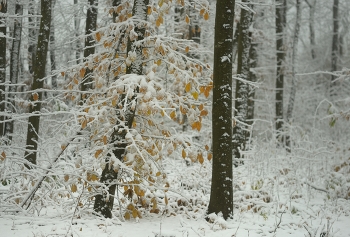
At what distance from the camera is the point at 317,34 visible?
31641 millimetres

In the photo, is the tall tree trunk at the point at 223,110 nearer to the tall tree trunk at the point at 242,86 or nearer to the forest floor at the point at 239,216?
the forest floor at the point at 239,216

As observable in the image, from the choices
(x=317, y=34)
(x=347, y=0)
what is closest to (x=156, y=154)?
(x=347, y=0)

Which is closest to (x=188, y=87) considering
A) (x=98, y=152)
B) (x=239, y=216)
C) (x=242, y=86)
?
(x=98, y=152)

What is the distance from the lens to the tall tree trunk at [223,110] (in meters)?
5.37

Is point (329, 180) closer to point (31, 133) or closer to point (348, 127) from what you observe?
point (31, 133)

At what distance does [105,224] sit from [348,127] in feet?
52.0

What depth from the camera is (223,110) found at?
5.38 m

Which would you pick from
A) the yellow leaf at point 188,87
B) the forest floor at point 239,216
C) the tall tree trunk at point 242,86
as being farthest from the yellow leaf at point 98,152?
the tall tree trunk at point 242,86

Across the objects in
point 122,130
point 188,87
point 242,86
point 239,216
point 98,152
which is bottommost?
point 239,216

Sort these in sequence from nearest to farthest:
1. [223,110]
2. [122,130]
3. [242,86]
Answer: [223,110] → [122,130] → [242,86]

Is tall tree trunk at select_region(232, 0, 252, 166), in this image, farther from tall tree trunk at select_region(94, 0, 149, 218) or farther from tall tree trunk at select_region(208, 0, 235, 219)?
tall tree trunk at select_region(94, 0, 149, 218)

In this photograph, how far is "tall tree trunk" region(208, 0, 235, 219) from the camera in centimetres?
537

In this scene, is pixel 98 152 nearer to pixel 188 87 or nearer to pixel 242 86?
pixel 188 87

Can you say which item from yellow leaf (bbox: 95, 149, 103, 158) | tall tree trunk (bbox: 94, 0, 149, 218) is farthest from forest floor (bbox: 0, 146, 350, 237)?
yellow leaf (bbox: 95, 149, 103, 158)
